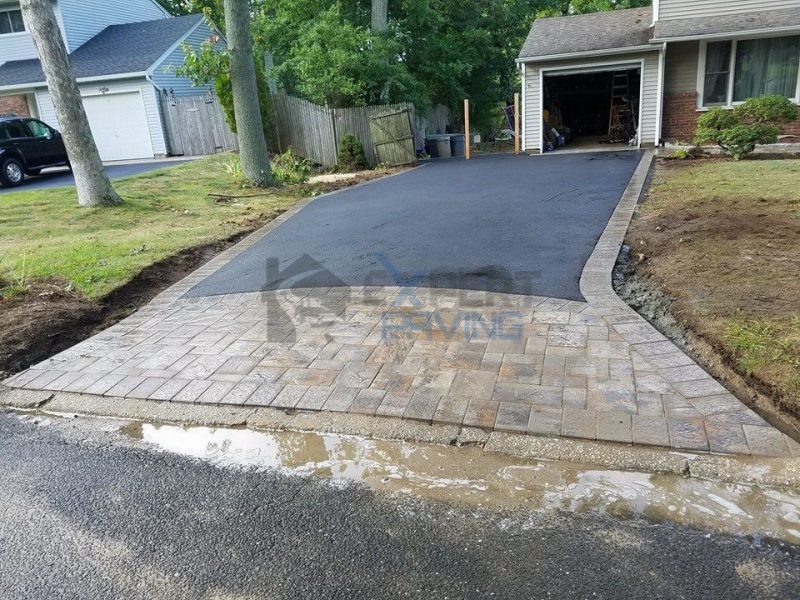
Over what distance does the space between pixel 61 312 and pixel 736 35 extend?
15.8 m

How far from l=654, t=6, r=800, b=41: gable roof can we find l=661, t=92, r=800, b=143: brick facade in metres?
1.60

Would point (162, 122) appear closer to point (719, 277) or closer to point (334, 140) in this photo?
point (334, 140)

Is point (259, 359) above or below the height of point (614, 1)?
below

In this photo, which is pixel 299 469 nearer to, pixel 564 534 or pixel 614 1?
pixel 564 534

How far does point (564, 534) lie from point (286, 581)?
3.95 feet

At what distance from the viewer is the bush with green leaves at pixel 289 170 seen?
47.5 feet

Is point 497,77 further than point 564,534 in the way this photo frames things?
Yes

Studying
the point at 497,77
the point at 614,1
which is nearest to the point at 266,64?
the point at 497,77

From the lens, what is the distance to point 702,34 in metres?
14.8

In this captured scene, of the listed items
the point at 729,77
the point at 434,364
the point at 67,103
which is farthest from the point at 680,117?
the point at 434,364

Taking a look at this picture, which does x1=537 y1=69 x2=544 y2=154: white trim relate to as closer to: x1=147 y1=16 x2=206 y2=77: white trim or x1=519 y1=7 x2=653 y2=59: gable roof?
x1=519 y1=7 x2=653 y2=59: gable roof

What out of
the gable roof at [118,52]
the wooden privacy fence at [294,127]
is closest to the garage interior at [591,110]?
the wooden privacy fence at [294,127]

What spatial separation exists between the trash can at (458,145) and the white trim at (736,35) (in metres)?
6.61

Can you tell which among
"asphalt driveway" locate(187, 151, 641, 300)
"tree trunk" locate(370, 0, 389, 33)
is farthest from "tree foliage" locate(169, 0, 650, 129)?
"asphalt driveway" locate(187, 151, 641, 300)
